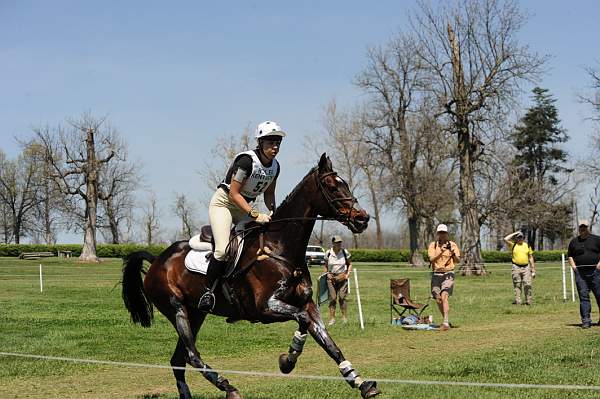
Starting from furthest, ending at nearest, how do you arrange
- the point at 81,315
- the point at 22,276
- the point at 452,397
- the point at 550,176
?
1. the point at 550,176
2. the point at 22,276
3. the point at 81,315
4. the point at 452,397

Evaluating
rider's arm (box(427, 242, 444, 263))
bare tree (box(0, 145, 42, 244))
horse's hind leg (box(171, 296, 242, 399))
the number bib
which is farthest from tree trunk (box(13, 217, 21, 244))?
the number bib

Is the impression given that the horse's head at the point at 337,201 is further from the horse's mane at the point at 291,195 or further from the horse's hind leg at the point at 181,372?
the horse's hind leg at the point at 181,372

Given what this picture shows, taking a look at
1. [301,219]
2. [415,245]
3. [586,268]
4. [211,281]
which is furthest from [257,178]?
[415,245]

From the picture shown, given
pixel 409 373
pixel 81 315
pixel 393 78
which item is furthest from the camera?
pixel 393 78

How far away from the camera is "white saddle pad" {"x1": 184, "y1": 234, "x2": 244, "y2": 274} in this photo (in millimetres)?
9836

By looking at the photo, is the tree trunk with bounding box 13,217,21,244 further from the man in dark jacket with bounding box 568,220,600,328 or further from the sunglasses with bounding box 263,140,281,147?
the sunglasses with bounding box 263,140,281,147

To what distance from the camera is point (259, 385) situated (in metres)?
11.5

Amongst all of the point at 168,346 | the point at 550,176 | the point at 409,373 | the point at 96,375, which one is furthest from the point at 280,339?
the point at 550,176

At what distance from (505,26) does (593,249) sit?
35.4 meters

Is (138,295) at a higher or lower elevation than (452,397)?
higher

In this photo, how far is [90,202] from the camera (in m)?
71.7

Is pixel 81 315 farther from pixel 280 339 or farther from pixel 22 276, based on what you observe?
pixel 22 276

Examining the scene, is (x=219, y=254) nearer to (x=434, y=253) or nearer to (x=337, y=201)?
(x=337, y=201)

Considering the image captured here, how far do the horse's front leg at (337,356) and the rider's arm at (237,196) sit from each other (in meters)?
1.33
